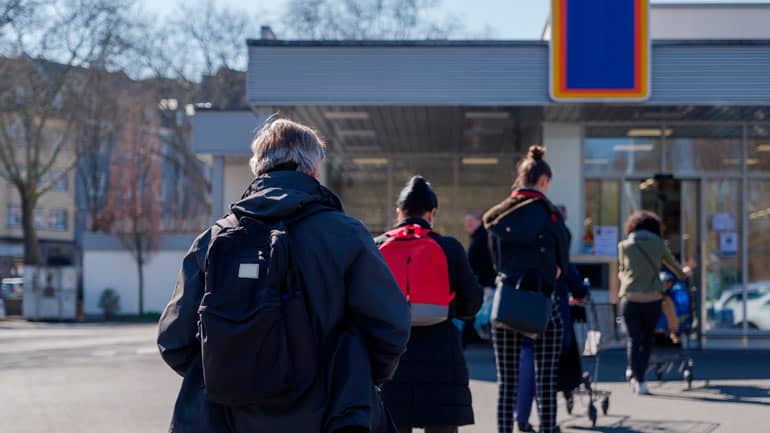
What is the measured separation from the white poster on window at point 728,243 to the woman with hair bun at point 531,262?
8.83 m

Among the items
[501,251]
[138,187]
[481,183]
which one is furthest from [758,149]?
[138,187]

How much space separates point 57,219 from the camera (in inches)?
2928

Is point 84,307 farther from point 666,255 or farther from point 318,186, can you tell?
point 318,186

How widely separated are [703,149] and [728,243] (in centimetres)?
141

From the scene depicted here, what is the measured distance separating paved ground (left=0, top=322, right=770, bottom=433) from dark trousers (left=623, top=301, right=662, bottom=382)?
46 cm

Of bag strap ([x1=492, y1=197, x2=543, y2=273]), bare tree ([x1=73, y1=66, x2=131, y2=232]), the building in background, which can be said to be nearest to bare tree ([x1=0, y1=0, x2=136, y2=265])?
bare tree ([x1=73, y1=66, x2=131, y2=232])

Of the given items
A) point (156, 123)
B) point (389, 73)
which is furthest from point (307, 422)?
point (156, 123)

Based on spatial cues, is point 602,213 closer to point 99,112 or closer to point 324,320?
point 324,320

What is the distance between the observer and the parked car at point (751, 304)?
14.4 meters

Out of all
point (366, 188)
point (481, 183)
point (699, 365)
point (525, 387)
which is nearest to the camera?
point (525, 387)

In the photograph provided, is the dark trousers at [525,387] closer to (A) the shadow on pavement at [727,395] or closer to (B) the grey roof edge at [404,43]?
(A) the shadow on pavement at [727,395]

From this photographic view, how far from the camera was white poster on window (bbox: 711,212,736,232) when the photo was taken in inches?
579

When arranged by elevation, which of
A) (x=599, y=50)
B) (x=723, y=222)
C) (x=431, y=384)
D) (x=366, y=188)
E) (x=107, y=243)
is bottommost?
(x=431, y=384)

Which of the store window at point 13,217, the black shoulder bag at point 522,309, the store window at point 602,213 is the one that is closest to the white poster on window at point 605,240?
the store window at point 602,213
